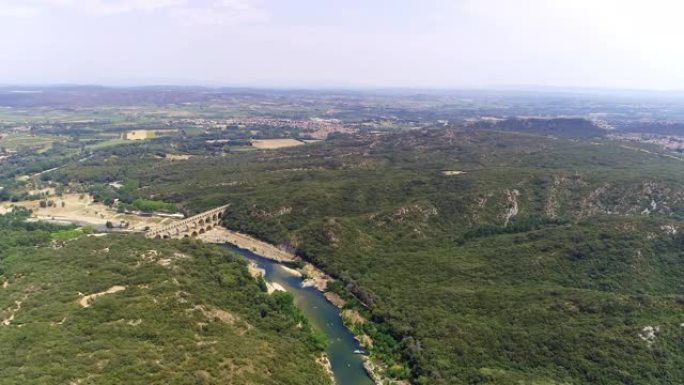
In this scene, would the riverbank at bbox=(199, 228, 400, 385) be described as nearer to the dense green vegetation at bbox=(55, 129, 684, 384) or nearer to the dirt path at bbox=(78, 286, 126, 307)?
the dense green vegetation at bbox=(55, 129, 684, 384)

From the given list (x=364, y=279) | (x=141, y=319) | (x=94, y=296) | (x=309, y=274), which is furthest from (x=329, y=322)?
(x=94, y=296)

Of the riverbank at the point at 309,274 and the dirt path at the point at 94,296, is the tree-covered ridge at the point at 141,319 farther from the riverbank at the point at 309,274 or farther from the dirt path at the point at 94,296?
the riverbank at the point at 309,274

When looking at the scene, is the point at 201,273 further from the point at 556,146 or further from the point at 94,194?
the point at 556,146

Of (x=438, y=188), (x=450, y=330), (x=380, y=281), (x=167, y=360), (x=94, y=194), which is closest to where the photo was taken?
(x=167, y=360)

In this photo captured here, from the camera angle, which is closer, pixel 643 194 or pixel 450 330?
pixel 450 330

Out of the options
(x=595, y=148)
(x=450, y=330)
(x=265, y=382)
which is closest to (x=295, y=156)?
(x=595, y=148)
